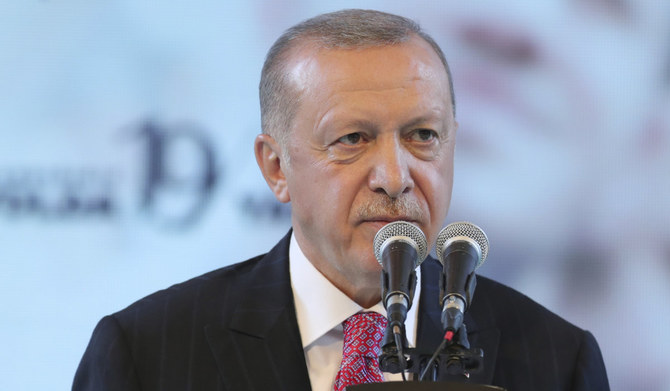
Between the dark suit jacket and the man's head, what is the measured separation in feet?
0.66

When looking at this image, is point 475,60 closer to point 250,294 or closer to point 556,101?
point 556,101

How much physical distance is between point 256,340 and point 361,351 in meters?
0.30

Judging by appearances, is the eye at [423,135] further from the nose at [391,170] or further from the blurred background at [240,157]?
the blurred background at [240,157]

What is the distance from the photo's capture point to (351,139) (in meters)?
2.55

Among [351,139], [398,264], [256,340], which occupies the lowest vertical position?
[256,340]

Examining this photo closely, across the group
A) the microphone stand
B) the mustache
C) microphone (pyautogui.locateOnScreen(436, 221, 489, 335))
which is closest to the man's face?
the mustache

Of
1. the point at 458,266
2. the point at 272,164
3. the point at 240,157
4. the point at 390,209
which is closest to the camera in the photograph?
the point at 458,266

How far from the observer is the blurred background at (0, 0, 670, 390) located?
332 centimetres

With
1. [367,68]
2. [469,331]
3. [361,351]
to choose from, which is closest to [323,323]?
[361,351]

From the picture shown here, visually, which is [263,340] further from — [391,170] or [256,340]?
[391,170]

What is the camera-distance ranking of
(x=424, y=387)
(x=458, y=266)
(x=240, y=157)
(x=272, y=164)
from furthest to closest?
(x=240, y=157), (x=272, y=164), (x=458, y=266), (x=424, y=387)

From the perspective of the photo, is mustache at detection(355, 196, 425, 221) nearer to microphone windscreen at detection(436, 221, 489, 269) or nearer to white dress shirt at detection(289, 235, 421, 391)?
white dress shirt at detection(289, 235, 421, 391)

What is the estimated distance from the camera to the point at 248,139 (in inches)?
134

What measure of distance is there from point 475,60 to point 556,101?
13.1 inches
